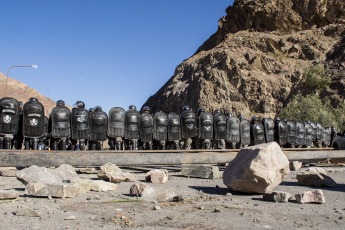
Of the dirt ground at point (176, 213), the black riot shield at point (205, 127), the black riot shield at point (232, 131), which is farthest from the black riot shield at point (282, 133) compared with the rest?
the dirt ground at point (176, 213)

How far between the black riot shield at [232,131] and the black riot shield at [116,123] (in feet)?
13.8

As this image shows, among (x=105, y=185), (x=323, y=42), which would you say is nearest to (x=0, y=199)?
(x=105, y=185)

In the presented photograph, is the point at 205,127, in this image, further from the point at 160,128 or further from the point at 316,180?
the point at 316,180

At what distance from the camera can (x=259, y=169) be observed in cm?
515

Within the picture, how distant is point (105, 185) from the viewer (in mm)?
6102

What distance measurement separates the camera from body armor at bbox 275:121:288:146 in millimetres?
14633

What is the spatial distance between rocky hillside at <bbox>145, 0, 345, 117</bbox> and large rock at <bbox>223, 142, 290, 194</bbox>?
110ft

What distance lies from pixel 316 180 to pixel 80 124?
7150mm

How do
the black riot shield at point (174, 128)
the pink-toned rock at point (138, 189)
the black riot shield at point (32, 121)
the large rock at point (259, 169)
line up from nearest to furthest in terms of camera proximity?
the large rock at point (259, 169) → the pink-toned rock at point (138, 189) → the black riot shield at point (32, 121) → the black riot shield at point (174, 128)

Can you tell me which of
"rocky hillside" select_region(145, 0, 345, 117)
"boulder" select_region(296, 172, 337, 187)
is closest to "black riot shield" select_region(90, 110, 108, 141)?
"boulder" select_region(296, 172, 337, 187)

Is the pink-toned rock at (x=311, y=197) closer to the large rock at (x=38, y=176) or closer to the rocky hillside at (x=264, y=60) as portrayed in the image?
the large rock at (x=38, y=176)

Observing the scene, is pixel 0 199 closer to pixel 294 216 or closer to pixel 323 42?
pixel 294 216

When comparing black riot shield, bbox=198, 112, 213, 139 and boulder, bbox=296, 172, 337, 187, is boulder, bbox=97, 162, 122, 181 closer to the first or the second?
boulder, bbox=296, 172, 337, 187

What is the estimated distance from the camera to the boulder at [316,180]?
6.77 m
